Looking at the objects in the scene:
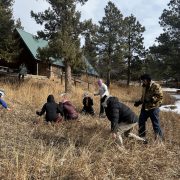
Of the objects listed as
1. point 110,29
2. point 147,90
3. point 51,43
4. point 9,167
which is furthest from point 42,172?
point 110,29

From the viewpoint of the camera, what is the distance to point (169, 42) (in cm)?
3362

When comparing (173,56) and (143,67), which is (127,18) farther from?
(173,56)

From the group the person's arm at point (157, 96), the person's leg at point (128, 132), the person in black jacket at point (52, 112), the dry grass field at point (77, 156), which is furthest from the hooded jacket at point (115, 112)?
the person in black jacket at point (52, 112)

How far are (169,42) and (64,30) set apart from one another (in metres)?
13.8

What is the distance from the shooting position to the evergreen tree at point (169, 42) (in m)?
32.3

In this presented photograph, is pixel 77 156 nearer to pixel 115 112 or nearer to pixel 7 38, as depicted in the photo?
pixel 115 112

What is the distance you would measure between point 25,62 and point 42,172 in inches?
1262

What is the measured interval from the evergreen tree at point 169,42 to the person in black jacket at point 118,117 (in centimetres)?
2527

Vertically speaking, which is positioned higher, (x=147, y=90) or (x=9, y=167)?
(x=147, y=90)

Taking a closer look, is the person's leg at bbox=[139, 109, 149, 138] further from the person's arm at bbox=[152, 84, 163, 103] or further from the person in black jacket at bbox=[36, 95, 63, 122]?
the person in black jacket at bbox=[36, 95, 63, 122]

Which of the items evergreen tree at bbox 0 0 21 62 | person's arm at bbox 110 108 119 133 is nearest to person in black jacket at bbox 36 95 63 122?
person's arm at bbox 110 108 119 133

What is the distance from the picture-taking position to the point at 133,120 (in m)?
7.57

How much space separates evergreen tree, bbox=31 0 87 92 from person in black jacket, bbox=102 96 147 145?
1525cm

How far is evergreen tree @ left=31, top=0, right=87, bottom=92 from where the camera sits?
22656 mm
